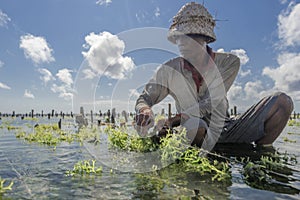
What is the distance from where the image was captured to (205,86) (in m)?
3.63

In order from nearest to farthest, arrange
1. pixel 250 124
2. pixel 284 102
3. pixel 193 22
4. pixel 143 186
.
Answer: pixel 143 186 < pixel 193 22 < pixel 284 102 < pixel 250 124

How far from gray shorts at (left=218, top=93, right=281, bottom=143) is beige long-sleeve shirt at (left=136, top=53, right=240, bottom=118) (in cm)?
42

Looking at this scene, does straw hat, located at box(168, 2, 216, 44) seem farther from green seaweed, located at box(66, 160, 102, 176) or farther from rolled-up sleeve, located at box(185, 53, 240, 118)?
green seaweed, located at box(66, 160, 102, 176)

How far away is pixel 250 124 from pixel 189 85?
1181mm

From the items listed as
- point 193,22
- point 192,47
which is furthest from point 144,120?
point 193,22

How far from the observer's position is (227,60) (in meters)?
3.77

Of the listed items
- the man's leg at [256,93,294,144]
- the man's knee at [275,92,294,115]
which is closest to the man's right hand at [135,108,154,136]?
the man's leg at [256,93,294,144]

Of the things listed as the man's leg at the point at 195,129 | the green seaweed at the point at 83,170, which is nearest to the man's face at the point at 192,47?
the man's leg at the point at 195,129

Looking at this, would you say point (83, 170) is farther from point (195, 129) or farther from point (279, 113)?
point (279, 113)

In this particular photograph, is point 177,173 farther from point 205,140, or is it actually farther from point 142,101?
point 142,101

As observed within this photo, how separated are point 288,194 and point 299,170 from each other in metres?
0.96

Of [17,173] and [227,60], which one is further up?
[227,60]

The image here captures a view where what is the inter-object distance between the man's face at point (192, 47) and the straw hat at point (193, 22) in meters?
0.09

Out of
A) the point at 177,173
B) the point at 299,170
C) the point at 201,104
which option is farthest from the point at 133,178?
the point at 299,170
